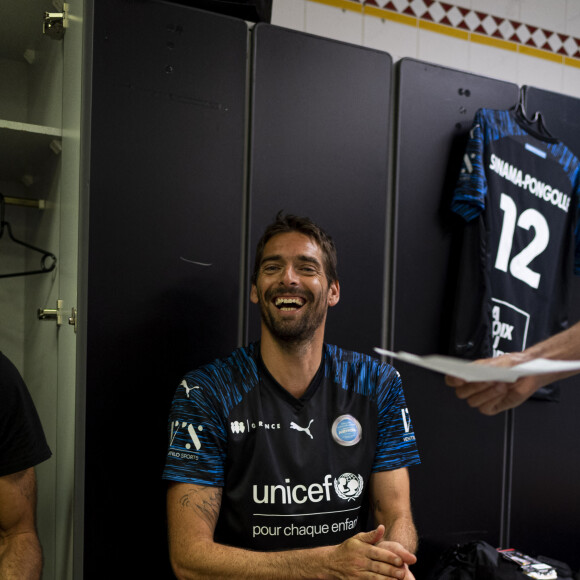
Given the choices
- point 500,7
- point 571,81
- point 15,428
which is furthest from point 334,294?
point 571,81

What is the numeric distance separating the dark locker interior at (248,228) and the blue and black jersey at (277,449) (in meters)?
0.19

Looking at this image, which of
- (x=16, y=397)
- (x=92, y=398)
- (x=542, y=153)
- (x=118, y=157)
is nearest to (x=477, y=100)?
(x=542, y=153)

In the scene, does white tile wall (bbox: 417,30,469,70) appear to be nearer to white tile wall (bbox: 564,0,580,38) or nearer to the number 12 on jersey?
white tile wall (bbox: 564,0,580,38)

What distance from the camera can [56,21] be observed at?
1.73 metres

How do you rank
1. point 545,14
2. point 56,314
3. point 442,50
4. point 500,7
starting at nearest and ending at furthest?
point 56,314
point 442,50
point 500,7
point 545,14

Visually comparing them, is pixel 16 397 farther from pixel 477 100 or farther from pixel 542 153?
pixel 542 153

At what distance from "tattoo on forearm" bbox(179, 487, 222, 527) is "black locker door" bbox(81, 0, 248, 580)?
249mm

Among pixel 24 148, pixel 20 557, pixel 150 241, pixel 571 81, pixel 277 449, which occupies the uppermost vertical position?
pixel 571 81

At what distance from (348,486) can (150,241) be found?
2.72 feet

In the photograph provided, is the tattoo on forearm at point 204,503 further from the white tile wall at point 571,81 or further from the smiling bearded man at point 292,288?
the white tile wall at point 571,81

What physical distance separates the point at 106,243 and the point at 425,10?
1.90 metres

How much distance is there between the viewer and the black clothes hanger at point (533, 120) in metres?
2.21

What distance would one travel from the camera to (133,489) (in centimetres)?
164

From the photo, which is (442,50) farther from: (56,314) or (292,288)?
(56,314)
